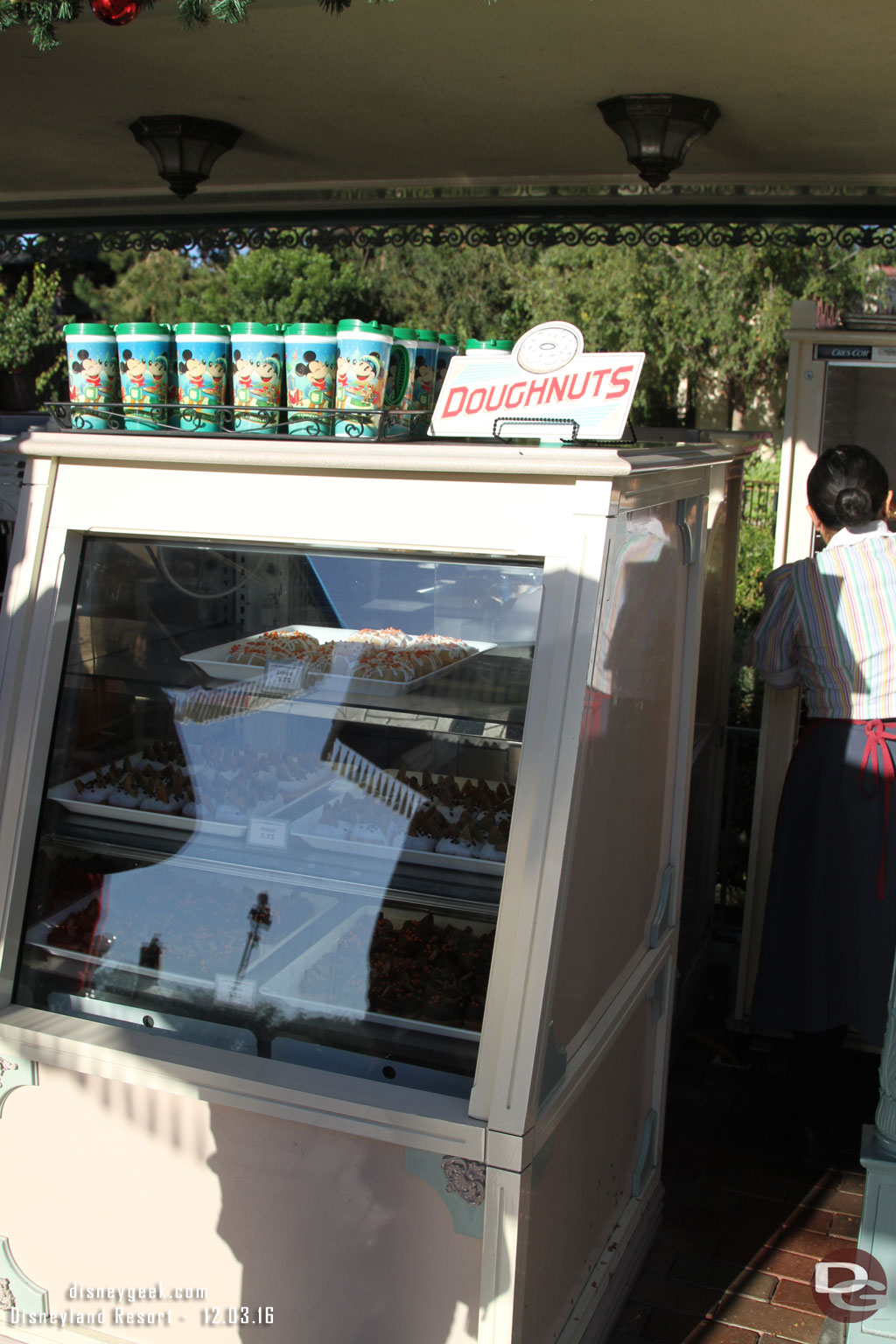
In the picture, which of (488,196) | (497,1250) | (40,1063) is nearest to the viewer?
(497,1250)

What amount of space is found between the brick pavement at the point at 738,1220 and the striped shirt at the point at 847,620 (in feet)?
4.52

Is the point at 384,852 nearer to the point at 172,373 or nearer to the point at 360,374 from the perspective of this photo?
the point at 360,374

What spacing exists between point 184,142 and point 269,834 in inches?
98.5

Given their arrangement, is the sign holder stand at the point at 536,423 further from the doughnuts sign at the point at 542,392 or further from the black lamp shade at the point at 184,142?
the black lamp shade at the point at 184,142

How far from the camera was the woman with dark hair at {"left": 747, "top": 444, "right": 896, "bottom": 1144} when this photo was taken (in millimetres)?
2984

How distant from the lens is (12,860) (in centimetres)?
211

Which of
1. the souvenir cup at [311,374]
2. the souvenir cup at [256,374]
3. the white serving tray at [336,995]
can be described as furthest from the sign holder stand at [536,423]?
the white serving tray at [336,995]

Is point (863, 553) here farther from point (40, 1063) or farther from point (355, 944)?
point (40, 1063)

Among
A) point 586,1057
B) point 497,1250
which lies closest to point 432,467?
point 586,1057

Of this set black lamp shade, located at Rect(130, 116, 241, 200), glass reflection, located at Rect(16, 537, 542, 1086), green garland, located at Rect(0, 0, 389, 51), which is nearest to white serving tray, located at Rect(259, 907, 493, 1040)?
glass reflection, located at Rect(16, 537, 542, 1086)

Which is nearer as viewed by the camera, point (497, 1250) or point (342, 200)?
point (497, 1250)

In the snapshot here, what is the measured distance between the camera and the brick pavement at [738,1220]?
2533 mm

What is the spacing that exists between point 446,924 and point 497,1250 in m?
0.59

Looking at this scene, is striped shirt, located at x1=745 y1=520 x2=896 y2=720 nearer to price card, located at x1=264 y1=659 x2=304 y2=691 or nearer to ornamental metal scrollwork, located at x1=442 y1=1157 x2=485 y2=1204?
price card, located at x1=264 y1=659 x2=304 y2=691
